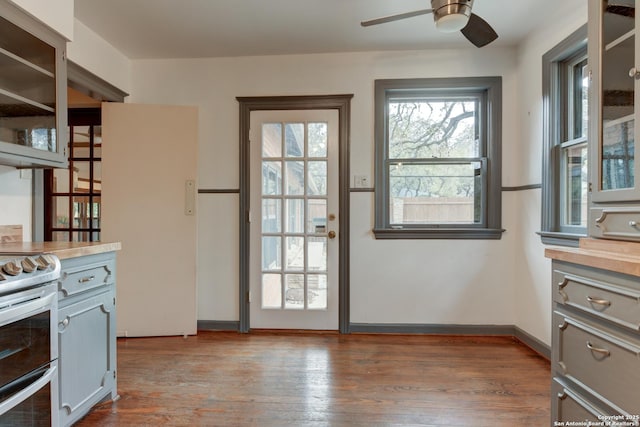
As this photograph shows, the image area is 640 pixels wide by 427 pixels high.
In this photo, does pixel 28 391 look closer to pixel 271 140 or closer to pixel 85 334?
pixel 85 334

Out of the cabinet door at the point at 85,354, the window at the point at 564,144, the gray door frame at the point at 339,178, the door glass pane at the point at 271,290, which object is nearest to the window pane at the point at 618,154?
the window at the point at 564,144

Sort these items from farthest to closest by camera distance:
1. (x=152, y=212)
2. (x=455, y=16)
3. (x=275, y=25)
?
(x=152, y=212) < (x=275, y=25) < (x=455, y=16)

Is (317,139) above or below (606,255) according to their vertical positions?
above

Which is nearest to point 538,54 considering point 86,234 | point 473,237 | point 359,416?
point 473,237

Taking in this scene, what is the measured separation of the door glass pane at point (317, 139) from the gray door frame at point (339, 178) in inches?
5.3

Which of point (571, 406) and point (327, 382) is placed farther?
point (327, 382)

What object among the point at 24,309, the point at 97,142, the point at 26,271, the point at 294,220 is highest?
the point at 97,142

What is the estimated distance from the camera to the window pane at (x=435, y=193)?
285 cm

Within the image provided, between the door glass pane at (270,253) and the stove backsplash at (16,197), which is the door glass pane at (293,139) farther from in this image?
the stove backsplash at (16,197)

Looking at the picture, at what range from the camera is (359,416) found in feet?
5.56

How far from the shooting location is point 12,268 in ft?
3.92

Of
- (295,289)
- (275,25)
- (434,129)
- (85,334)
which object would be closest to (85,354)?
(85,334)

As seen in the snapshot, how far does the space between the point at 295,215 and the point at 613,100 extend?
2.18 meters

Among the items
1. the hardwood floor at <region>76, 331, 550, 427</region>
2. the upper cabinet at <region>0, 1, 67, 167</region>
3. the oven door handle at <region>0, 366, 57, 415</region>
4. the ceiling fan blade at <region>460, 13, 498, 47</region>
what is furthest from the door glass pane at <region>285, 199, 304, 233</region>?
the oven door handle at <region>0, 366, 57, 415</region>
